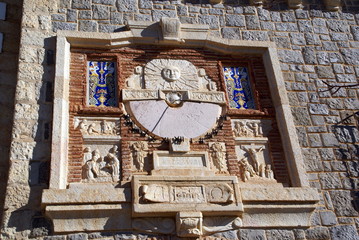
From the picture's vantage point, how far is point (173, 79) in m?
6.64

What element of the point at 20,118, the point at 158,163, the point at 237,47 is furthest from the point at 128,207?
the point at 237,47

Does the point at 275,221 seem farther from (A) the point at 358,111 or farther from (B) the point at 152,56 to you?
(B) the point at 152,56

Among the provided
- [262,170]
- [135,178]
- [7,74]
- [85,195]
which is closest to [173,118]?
[135,178]

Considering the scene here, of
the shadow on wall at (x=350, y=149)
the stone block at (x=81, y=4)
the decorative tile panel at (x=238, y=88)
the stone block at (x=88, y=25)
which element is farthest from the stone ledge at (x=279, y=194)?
the stone block at (x=81, y=4)

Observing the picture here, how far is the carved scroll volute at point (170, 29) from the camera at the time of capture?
697cm

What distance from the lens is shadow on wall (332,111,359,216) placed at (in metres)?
6.21

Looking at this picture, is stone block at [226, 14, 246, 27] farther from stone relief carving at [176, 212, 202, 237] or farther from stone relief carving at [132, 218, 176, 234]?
stone relief carving at [132, 218, 176, 234]

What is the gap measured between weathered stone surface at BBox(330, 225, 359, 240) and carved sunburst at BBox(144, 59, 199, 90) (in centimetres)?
255

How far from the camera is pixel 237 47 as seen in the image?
7.14 metres

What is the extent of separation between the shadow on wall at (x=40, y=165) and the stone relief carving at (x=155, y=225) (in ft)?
3.12

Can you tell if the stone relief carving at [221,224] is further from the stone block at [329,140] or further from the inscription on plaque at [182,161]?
the stone block at [329,140]

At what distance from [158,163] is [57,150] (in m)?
1.21

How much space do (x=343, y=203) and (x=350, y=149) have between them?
851 millimetres

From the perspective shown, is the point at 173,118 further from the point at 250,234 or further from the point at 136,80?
the point at 250,234
